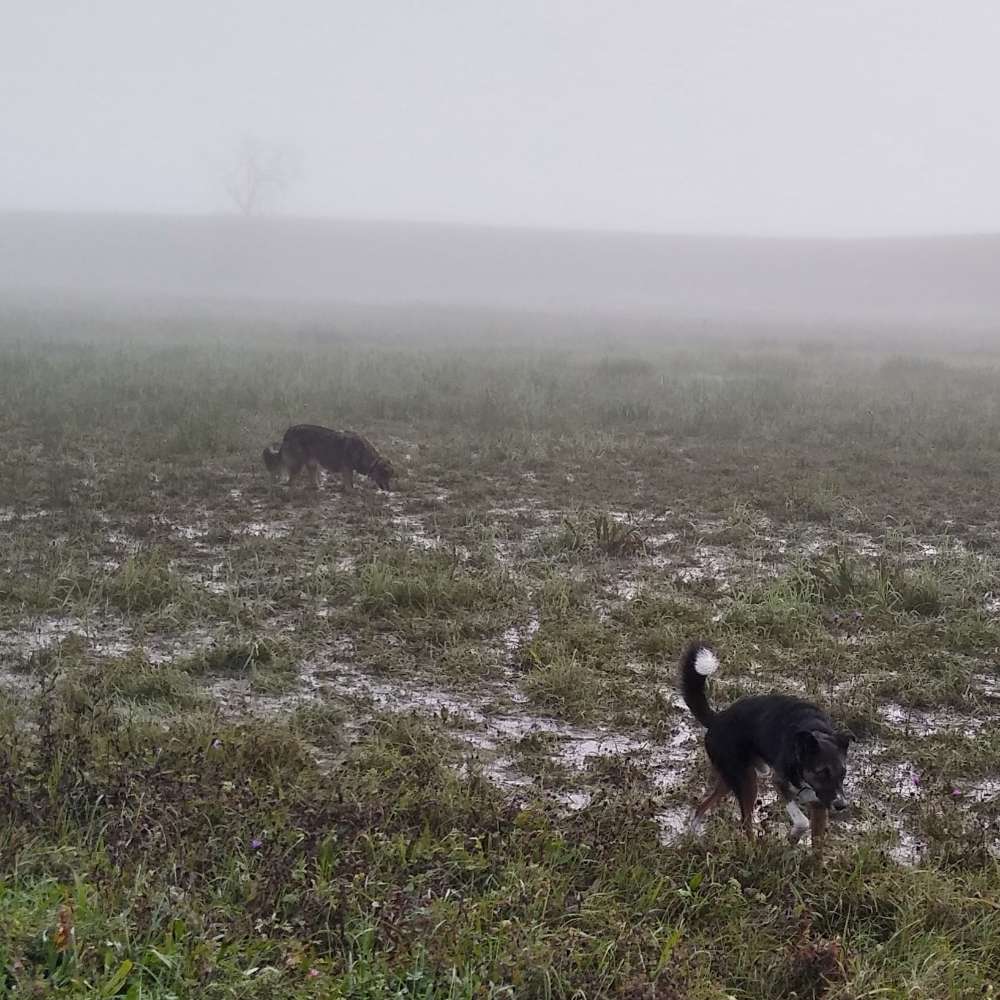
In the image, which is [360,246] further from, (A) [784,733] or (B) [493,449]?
(A) [784,733]

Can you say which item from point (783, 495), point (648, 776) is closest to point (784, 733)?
point (648, 776)

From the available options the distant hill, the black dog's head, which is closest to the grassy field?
the black dog's head

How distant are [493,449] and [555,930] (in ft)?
27.9

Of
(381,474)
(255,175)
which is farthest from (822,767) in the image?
(255,175)

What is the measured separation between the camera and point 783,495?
962cm

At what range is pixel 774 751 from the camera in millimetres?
3893

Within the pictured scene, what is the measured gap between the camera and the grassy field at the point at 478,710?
10.1 ft

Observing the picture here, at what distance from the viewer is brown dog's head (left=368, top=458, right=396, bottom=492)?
9922 millimetres

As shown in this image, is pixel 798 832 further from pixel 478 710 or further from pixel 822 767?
pixel 478 710

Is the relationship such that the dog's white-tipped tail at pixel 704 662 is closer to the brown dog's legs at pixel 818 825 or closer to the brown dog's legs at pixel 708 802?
the brown dog's legs at pixel 708 802

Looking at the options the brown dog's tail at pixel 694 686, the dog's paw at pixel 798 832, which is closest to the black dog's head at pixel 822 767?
the dog's paw at pixel 798 832

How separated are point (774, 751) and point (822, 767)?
22 cm

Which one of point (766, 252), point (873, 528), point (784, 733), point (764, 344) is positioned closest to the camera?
point (784, 733)

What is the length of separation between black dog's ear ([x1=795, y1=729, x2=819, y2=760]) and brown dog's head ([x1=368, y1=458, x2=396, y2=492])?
21.8 feet
